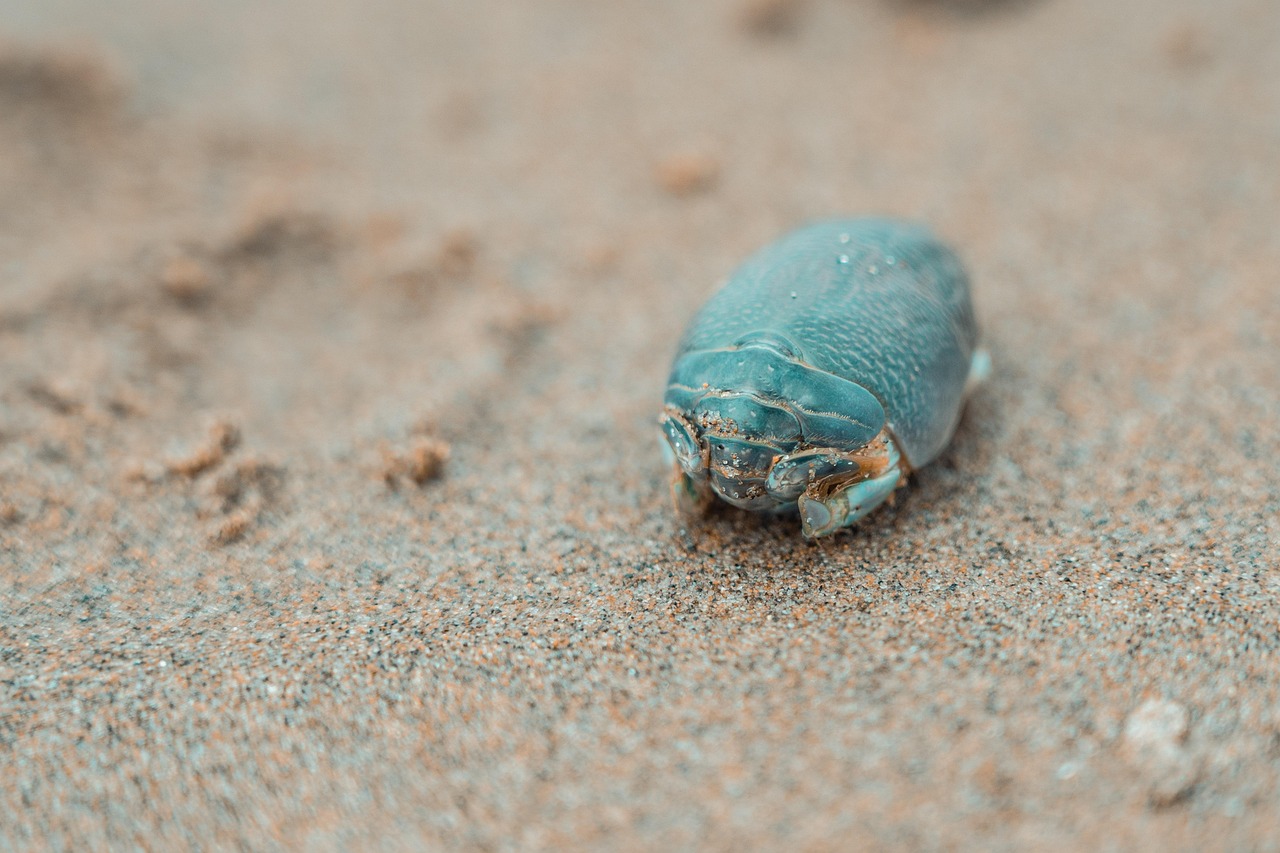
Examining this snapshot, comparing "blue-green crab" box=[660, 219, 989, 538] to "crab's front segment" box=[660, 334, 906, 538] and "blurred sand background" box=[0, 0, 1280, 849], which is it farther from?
"blurred sand background" box=[0, 0, 1280, 849]

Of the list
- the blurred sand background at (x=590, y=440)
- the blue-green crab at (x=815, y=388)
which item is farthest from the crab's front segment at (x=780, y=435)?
the blurred sand background at (x=590, y=440)

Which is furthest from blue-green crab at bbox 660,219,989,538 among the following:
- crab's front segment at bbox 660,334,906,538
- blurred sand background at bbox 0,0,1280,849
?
Result: blurred sand background at bbox 0,0,1280,849

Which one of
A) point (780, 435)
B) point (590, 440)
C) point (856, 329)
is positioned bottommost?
point (590, 440)

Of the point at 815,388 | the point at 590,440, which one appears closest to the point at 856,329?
the point at 815,388

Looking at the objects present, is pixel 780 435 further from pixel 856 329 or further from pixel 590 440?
pixel 590 440

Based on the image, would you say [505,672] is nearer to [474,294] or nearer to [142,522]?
[142,522]

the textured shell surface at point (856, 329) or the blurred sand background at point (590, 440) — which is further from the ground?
the textured shell surface at point (856, 329)

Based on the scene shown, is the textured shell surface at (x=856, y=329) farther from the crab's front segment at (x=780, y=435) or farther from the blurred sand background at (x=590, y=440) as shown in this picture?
the blurred sand background at (x=590, y=440)
